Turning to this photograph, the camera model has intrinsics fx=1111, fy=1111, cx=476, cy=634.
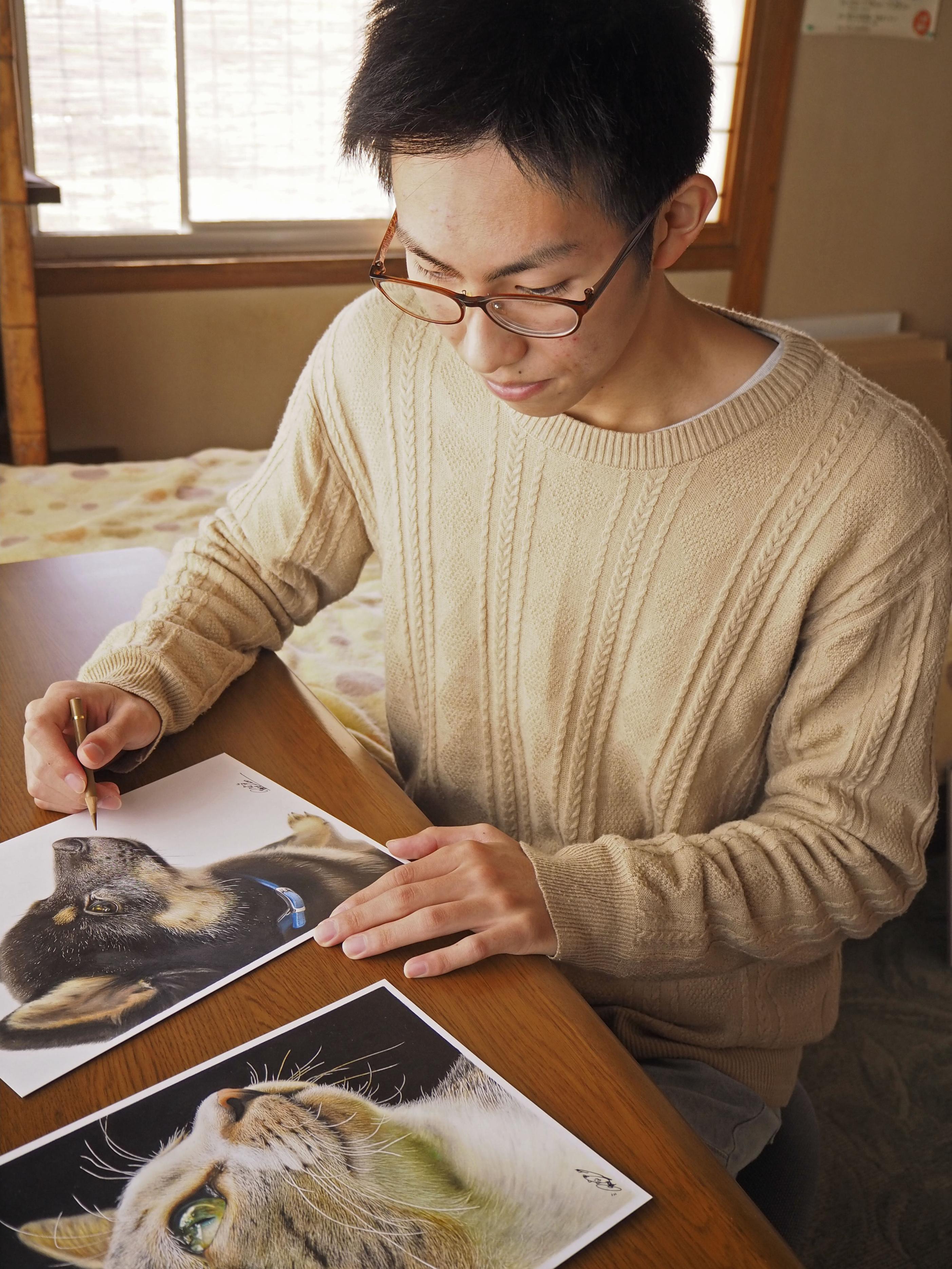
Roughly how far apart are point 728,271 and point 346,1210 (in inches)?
144

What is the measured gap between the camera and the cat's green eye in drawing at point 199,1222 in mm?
530

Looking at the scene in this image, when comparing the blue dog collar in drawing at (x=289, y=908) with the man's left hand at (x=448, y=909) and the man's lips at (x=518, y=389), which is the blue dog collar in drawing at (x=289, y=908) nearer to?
the man's left hand at (x=448, y=909)

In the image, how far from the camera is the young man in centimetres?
75

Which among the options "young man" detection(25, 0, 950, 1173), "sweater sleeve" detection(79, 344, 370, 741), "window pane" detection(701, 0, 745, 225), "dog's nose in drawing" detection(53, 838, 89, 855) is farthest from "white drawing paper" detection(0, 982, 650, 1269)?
"window pane" detection(701, 0, 745, 225)

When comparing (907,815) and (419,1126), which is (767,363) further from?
(419,1126)

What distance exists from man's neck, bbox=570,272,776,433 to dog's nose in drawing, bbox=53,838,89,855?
54 centimetres

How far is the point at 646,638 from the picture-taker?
999 mm

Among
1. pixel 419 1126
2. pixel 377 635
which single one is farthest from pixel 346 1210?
pixel 377 635

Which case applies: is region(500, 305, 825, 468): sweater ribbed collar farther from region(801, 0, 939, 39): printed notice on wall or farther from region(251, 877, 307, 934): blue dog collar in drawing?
region(801, 0, 939, 39): printed notice on wall

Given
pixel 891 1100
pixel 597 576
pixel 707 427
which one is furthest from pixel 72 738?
pixel 891 1100

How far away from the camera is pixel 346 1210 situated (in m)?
0.55

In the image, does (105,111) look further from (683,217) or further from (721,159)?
(683,217)

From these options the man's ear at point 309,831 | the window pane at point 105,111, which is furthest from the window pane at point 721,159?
the man's ear at point 309,831
